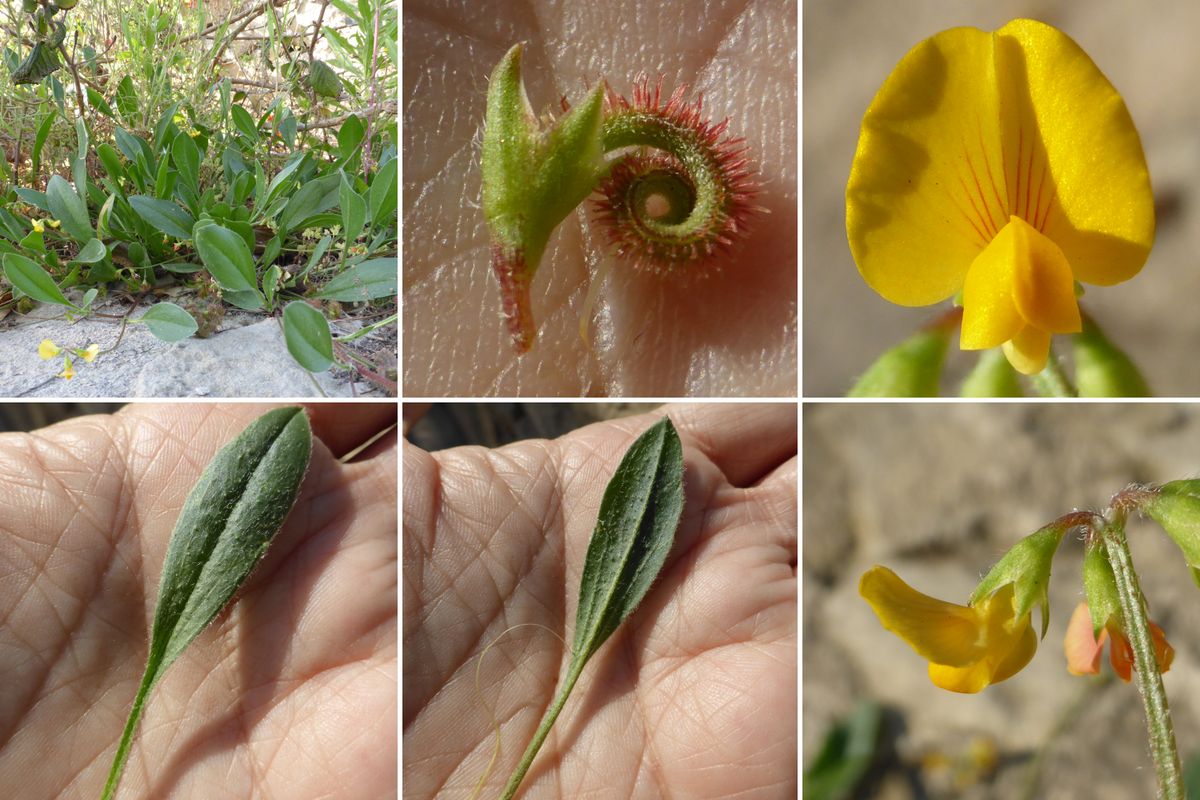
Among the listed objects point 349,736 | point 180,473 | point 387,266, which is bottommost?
point 349,736

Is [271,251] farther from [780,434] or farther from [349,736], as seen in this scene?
[780,434]

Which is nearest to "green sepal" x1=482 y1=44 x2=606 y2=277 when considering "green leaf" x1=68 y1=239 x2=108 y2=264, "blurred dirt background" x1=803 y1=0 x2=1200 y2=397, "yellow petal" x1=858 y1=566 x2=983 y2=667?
"yellow petal" x1=858 y1=566 x2=983 y2=667

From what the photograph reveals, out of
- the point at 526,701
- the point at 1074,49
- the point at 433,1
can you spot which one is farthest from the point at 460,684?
the point at 1074,49

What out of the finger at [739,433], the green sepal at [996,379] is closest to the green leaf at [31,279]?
the finger at [739,433]

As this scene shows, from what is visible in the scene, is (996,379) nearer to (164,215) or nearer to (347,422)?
(347,422)

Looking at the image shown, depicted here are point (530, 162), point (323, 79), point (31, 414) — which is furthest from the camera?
point (31, 414)

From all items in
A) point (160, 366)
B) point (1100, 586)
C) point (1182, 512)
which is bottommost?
point (1100, 586)

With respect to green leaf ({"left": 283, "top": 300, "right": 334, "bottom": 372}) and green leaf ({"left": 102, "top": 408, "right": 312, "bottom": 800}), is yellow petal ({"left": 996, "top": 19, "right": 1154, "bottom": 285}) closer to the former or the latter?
green leaf ({"left": 283, "top": 300, "right": 334, "bottom": 372})

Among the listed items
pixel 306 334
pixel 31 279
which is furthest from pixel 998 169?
pixel 31 279
